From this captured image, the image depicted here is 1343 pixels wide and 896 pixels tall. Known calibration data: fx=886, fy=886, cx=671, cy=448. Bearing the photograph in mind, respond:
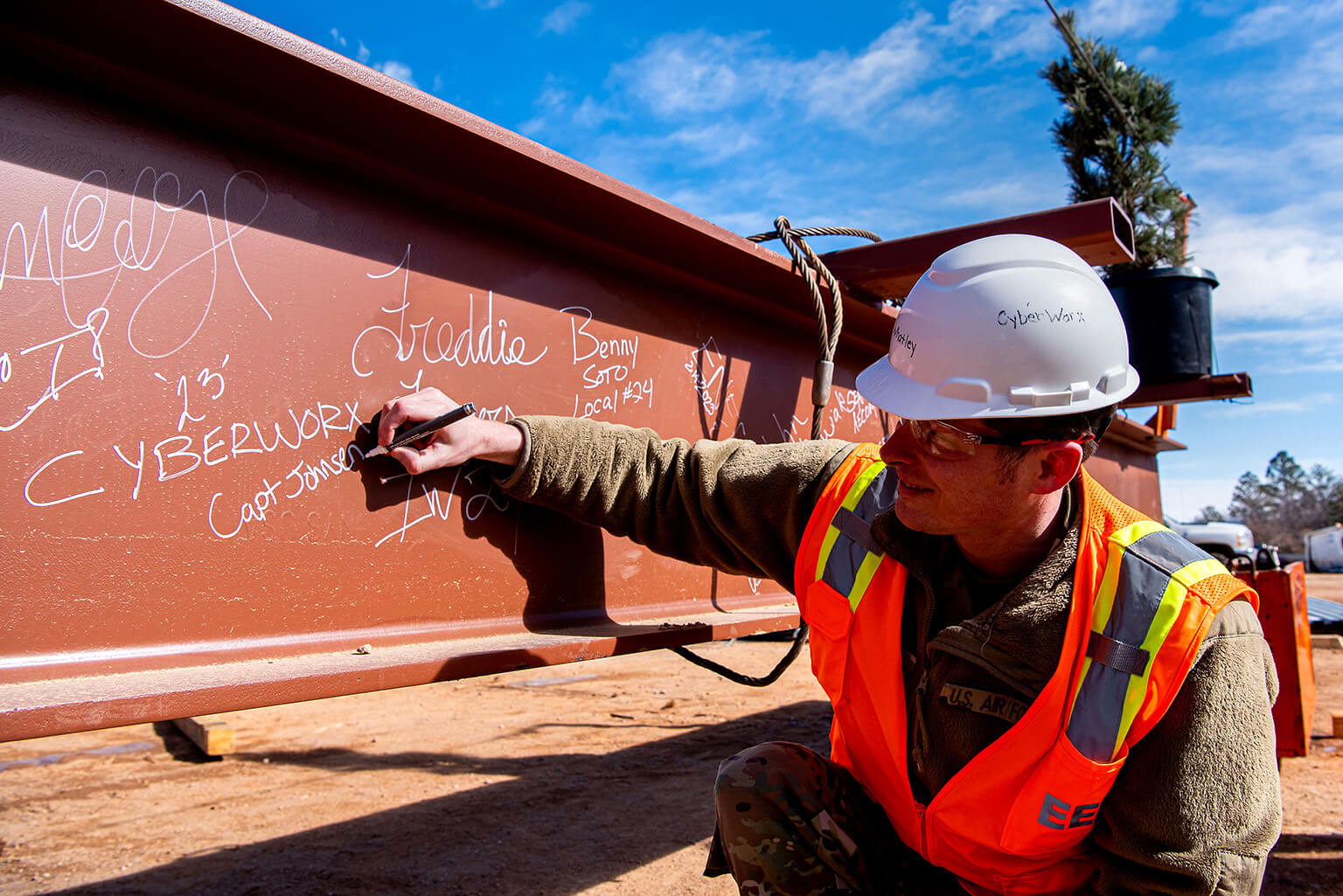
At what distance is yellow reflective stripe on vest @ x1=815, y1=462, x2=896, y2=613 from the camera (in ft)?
6.75

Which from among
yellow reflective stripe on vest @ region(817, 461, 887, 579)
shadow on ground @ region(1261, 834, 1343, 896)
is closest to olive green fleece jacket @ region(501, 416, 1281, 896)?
yellow reflective stripe on vest @ region(817, 461, 887, 579)

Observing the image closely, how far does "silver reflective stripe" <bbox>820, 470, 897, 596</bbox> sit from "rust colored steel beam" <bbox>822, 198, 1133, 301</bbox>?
1.26 m

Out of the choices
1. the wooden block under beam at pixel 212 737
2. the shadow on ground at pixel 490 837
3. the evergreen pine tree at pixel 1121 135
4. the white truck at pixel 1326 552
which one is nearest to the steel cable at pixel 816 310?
the shadow on ground at pixel 490 837

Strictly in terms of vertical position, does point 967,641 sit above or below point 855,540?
below

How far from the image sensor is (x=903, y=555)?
6.62ft

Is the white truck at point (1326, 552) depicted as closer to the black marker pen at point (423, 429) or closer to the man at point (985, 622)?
the man at point (985, 622)

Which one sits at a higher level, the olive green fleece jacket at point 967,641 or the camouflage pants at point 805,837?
the olive green fleece jacket at point 967,641

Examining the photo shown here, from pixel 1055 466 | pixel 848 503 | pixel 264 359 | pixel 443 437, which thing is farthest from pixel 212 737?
pixel 1055 466

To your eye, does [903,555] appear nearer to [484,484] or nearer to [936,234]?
[484,484]

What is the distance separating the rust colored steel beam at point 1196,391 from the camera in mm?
5395

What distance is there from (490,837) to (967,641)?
2.49 m

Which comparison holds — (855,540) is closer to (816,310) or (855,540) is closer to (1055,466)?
(1055,466)

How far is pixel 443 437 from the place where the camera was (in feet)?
6.64

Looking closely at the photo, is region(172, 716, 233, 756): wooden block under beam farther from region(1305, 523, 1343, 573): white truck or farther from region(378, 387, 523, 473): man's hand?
region(1305, 523, 1343, 573): white truck
